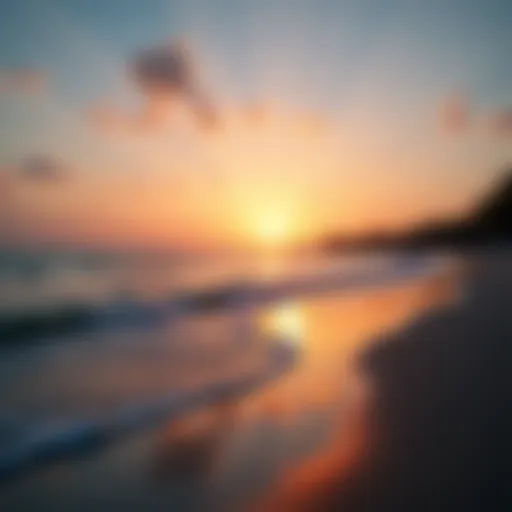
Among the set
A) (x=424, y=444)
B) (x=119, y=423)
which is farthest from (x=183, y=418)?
(x=424, y=444)

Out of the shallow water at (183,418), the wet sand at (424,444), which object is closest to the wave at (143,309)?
the shallow water at (183,418)

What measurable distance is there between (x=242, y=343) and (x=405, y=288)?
924cm

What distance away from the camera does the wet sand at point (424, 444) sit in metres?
2.86

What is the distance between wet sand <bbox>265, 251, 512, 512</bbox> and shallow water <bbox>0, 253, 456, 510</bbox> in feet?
0.69

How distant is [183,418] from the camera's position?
14.4 feet

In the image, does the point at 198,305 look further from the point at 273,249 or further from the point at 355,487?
the point at 273,249

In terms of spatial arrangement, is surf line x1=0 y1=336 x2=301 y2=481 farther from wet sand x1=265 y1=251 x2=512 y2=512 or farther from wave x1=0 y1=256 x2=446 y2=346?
wave x1=0 y1=256 x2=446 y2=346

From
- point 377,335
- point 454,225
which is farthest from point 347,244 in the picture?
point 377,335

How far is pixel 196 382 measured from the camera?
5352mm

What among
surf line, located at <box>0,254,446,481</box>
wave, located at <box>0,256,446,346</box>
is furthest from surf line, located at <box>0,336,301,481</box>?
wave, located at <box>0,256,446,346</box>

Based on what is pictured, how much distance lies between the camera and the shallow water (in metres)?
3.13

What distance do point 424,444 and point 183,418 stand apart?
1911 millimetres

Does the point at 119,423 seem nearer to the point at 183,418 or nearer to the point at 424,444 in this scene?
the point at 183,418

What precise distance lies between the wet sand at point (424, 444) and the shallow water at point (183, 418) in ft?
0.69
